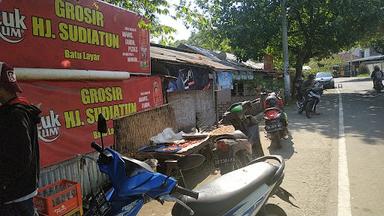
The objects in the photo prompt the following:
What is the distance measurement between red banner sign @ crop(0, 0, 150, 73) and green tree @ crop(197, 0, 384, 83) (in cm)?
1299

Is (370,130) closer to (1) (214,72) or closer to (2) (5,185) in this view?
(1) (214,72)

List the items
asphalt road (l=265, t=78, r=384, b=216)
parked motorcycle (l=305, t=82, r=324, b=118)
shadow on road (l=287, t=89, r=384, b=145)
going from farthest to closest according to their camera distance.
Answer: parked motorcycle (l=305, t=82, r=324, b=118)
shadow on road (l=287, t=89, r=384, b=145)
asphalt road (l=265, t=78, r=384, b=216)

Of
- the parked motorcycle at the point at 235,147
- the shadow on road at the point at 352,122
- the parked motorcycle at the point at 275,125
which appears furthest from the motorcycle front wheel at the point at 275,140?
the shadow on road at the point at 352,122

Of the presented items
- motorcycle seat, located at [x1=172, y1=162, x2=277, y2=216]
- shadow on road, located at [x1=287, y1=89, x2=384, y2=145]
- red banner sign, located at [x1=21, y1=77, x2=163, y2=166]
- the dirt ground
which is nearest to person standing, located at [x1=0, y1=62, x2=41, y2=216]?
motorcycle seat, located at [x1=172, y1=162, x2=277, y2=216]

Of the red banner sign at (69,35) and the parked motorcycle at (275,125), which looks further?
the parked motorcycle at (275,125)

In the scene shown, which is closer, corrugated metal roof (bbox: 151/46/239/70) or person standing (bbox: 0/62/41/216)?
person standing (bbox: 0/62/41/216)

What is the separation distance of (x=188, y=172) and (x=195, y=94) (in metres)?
5.28

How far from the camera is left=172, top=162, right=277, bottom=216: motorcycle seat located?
3.08 metres

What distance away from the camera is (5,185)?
2672 millimetres

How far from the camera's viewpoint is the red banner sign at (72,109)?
5305mm

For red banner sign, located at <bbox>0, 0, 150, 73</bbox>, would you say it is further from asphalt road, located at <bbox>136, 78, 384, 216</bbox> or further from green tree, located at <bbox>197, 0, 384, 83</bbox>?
green tree, located at <bbox>197, 0, 384, 83</bbox>

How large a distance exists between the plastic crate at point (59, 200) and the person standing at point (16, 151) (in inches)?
50.2

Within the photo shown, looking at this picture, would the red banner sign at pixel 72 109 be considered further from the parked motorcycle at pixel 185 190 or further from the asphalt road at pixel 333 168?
the asphalt road at pixel 333 168

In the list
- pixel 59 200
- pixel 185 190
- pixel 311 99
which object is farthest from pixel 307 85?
pixel 185 190
